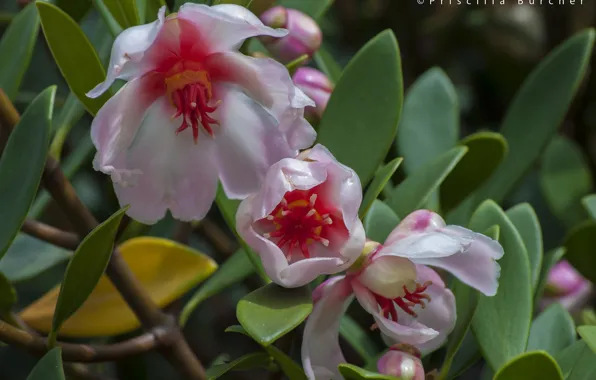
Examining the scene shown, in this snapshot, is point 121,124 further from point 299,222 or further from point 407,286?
point 407,286

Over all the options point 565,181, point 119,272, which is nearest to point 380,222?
point 119,272

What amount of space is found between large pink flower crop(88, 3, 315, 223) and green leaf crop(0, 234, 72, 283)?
1.26 ft

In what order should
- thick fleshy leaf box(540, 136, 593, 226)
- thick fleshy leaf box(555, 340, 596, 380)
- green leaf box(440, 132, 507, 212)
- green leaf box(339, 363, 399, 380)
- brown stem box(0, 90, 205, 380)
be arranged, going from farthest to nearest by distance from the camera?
thick fleshy leaf box(540, 136, 593, 226) → green leaf box(440, 132, 507, 212) → brown stem box(0, 90, 205, 380) → thick fleshy leaf box(555, 340, 596, 380) → green leaf box(339, 363, 399, 380)

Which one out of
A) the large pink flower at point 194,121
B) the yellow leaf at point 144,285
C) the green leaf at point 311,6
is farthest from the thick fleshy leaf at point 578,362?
the green leaf at point 311,6

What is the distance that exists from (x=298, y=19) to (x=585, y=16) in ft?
4.36

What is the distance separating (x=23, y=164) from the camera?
800mm

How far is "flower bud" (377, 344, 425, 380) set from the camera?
72cm

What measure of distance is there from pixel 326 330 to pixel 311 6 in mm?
507

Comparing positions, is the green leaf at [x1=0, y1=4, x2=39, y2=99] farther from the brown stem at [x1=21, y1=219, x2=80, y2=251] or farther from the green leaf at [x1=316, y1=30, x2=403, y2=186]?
the green leaf at [x1=316, y1=30, x2=403, y2=186]

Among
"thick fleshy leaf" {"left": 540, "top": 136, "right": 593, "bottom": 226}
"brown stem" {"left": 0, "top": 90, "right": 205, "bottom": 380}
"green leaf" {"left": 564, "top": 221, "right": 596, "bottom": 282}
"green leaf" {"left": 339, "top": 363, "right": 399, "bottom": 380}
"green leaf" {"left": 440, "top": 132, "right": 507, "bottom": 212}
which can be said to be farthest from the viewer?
"thick fleshy leaf" {"left": 540, "top": 136, "right": 593, "bottom": 226}

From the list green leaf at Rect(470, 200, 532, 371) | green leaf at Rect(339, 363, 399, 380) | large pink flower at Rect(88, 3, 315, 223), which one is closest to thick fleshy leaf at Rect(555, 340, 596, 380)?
green leaf at Rect(470, 200, 532, 371)

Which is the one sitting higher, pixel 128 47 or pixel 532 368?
pixel 128 47

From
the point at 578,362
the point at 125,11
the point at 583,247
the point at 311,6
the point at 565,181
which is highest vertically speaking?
the point at 125,11

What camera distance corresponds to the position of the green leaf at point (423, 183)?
32.6 inches
